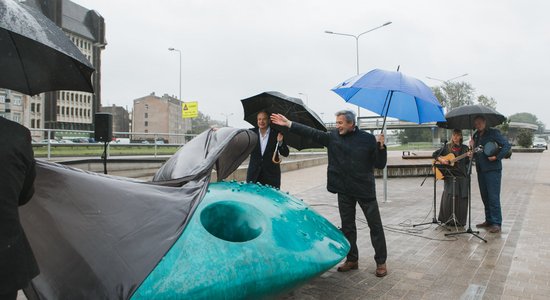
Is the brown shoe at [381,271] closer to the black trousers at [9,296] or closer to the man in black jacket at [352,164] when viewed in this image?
the man in black jacket at [352,164]

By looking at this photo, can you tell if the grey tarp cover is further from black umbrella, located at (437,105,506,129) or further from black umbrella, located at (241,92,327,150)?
black umbrella, located at (437,105,506,129)

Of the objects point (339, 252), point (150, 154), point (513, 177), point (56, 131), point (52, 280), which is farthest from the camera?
point (150, 154)

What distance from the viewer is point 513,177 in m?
16.6

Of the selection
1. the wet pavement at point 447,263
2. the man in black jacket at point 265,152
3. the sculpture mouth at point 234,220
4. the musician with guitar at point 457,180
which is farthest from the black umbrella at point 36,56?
the musician with guitar at point 457,180

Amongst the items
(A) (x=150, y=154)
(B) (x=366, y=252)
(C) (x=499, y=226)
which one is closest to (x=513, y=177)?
(C) (x=499, y=226)

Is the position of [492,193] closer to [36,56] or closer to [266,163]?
Answer: [266,163]

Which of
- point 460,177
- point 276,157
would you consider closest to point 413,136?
point 460,177

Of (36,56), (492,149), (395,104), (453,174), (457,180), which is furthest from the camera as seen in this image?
(457,180)

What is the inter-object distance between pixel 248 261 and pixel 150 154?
16131 millimetres

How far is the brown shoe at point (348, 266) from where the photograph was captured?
467 centimetres

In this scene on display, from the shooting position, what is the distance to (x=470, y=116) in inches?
267

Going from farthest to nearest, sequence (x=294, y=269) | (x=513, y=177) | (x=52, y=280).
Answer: (x=513, y=177)
(x=294, y=269)
(x=52, y=280)

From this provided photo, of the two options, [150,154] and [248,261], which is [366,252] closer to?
[248,261]

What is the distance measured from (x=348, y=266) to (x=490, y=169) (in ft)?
11.5
